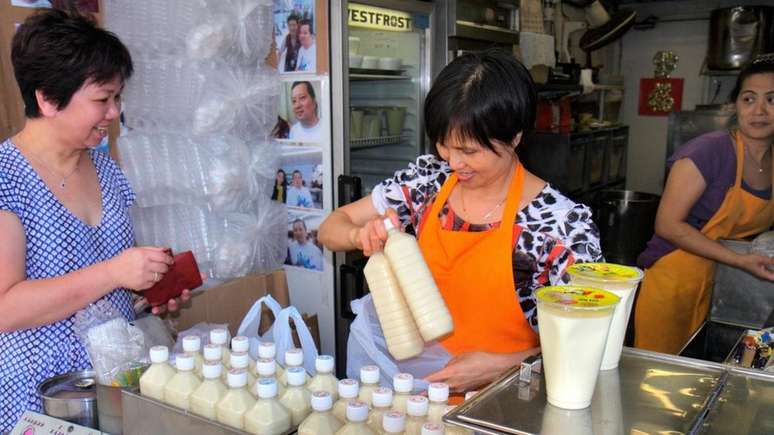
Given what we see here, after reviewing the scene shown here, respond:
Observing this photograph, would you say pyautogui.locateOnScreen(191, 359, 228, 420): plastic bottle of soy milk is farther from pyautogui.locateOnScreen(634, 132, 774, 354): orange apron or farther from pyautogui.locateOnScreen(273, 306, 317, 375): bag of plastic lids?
pyautogui.locateOnScreen(634, 132, 774, 354): orange apron

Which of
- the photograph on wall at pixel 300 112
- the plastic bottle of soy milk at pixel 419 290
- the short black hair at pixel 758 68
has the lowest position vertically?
the plastic bottle of soy milk at pixel 419 290

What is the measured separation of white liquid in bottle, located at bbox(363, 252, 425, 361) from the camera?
4.30ft

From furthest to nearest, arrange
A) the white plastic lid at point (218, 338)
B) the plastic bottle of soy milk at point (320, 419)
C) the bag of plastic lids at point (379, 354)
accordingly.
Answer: the bag of plastic lids at point (379, 354) → the white plastic lid at point (218, 338) → the plastic bottle of soy milk at point (320, 419)

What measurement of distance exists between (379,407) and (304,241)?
232 centimetres

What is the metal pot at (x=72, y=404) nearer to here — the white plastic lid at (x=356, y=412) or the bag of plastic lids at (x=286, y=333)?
the bag of plastic lids at (x=286, y=333)

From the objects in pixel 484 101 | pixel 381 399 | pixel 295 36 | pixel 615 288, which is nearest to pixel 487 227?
pixel 484 101

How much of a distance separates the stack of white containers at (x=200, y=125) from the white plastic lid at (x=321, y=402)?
181 cm

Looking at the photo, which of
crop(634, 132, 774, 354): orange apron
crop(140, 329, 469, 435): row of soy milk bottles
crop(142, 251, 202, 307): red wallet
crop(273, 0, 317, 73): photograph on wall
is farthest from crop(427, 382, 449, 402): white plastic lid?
crop(273, 0, 317, 73): photograph on wall

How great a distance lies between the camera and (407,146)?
3.79m

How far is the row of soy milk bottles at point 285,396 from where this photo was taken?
1.04m

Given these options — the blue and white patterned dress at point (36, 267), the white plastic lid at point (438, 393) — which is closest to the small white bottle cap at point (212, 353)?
the white plastic lid at point (438, 393)

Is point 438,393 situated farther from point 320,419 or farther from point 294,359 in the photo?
point 294,359

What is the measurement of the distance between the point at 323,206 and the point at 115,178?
141cm

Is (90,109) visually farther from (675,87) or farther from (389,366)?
(675,87)
